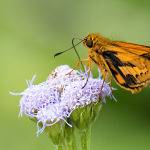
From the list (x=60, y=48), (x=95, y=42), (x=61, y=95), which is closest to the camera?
(x=61, y=95)

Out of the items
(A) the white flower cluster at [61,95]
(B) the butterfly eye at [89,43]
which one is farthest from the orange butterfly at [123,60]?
(A) the white flower cluster at [61,95]

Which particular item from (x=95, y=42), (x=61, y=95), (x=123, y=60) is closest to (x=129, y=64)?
(x=123, y=60)

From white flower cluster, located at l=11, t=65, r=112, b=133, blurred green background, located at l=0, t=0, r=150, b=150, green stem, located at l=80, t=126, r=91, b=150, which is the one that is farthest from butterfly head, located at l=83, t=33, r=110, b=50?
blurred green background, located at l=0, t=0, r=150, b=150

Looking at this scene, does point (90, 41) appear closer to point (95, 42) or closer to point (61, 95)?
point (95, 42)

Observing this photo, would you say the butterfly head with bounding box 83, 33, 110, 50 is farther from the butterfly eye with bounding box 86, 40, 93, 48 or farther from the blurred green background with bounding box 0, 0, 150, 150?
the blurred green background with bounding box 0, 0, 150, 150

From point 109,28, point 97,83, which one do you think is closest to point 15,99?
point 109,28

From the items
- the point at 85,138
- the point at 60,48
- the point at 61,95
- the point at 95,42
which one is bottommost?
the point at 85,138

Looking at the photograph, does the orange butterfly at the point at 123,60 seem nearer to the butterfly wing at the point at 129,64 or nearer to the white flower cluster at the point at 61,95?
the butterfly wing at the point at 129,64
